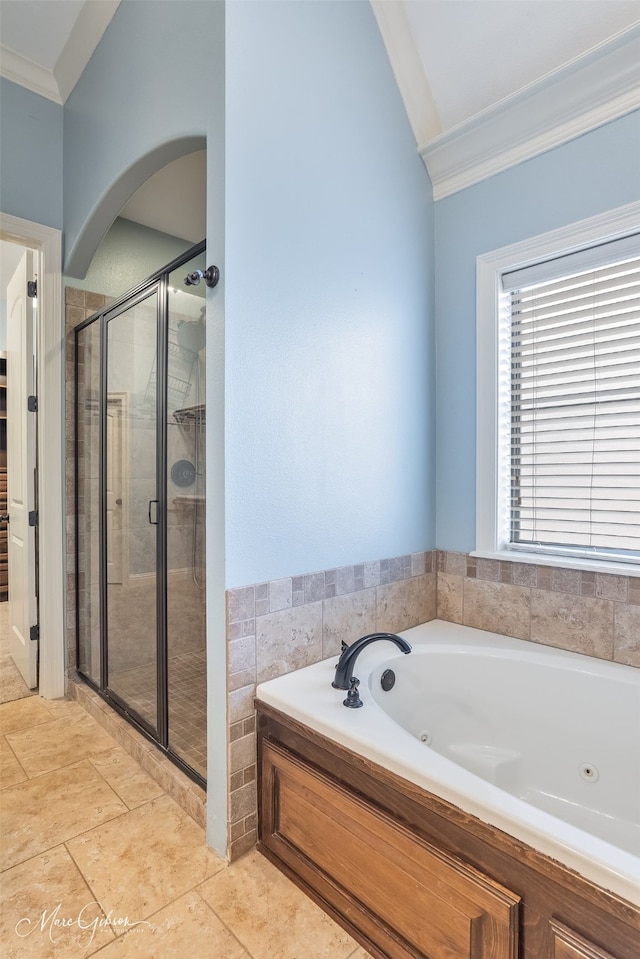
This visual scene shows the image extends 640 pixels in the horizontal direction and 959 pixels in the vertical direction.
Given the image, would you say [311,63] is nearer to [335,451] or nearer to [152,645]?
[335,451]

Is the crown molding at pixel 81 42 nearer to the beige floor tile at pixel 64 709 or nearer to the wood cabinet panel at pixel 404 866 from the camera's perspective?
the wood cabinet panel at pixel 404 866

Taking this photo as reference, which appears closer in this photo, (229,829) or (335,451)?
(229,829)

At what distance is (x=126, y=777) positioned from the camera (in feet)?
6.48

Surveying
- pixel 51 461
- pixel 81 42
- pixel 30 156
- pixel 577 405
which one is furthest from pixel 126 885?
pixel 81 42

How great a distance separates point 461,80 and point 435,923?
288 cm

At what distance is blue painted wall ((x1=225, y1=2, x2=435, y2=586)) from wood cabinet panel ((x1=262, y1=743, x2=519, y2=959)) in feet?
2.12

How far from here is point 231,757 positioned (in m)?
1.52

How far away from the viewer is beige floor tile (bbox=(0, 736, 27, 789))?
1.95 metres

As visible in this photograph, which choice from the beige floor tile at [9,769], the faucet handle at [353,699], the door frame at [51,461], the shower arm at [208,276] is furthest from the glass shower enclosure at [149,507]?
the faucet handle at [353,699]

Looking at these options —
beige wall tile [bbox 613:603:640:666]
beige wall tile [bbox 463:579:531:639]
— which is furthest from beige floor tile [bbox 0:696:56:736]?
beige wall tile [bbox 613:603:640:666]

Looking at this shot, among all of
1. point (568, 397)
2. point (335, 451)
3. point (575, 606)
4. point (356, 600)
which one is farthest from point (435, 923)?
point (568, 397)

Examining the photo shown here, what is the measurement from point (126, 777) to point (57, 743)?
18.8 inches

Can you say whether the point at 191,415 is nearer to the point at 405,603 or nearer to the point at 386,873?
the point at 405,603

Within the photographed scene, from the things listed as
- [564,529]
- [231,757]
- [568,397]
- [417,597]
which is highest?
[568,397]
